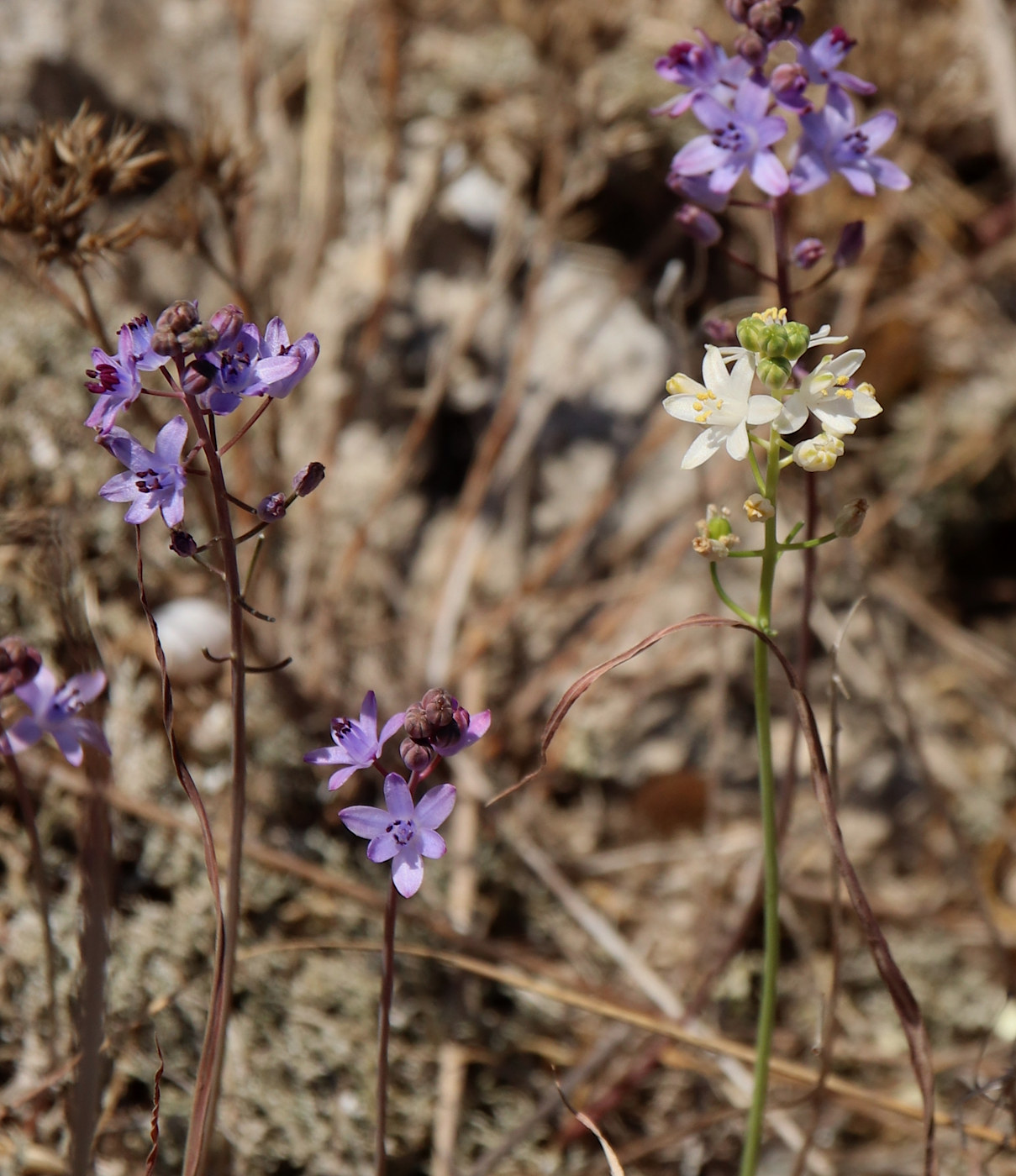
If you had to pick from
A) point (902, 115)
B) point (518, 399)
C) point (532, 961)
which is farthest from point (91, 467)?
point (902, 115)

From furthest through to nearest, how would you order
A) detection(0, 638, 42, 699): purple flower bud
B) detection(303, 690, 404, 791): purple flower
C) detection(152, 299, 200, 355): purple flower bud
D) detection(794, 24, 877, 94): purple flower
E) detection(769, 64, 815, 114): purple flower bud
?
detection(794, 24, 877, 94): purple flower → detection(769, 64, 815, 114): purple flower bud → detection(0, 638, 42, 699): purple flower bud → detection(303, 690, 404, 791): purple flower → detection(152, 299, 200, 355): purple flower bud

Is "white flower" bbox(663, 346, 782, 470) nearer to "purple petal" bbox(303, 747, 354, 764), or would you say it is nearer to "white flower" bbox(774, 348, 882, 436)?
"white flower" bbox(774, 348, 882, 436)

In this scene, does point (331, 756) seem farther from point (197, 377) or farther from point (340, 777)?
point (197, 377)

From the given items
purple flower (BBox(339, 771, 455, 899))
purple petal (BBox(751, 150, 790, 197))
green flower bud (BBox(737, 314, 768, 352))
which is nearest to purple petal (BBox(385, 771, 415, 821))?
purple flower (BBox(339, 771, 455, 899))

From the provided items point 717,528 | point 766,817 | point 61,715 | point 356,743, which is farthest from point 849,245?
point 61,715

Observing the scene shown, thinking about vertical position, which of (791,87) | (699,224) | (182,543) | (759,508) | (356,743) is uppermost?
(791,87)

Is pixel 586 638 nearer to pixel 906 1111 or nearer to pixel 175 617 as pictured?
pixel 175 617

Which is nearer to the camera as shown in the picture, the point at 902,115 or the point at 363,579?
the point at 363,579
